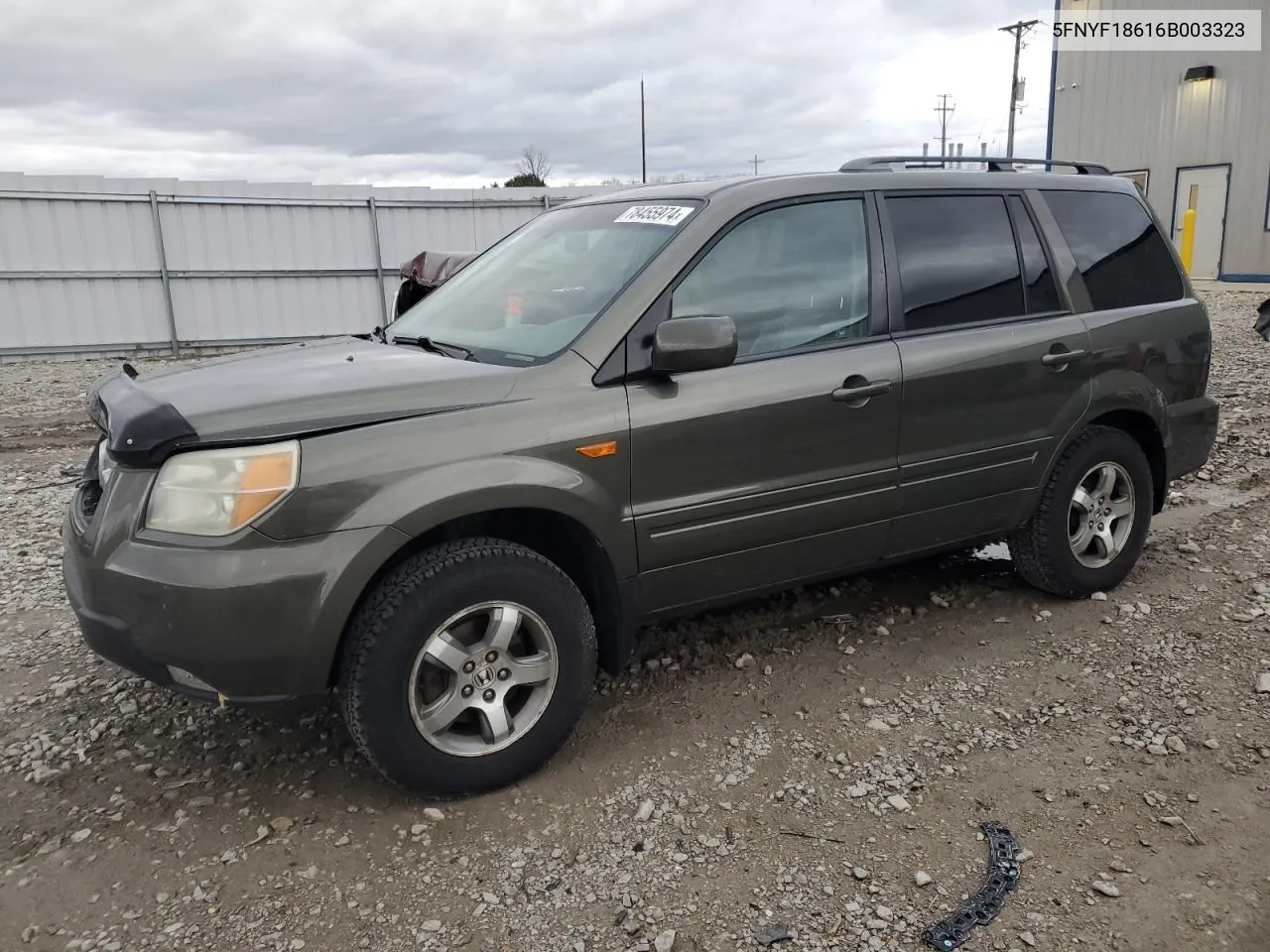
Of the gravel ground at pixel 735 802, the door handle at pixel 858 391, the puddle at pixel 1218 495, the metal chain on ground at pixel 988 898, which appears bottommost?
the metal chain on ground at pixel 988 898

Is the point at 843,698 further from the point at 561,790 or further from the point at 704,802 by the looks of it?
the point at 561,790

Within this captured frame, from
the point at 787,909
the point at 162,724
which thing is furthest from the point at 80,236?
the point at 787,909

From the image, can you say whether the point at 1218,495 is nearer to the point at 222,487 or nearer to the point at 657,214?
the point at 657,214

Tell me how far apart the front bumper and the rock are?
1.33 meters

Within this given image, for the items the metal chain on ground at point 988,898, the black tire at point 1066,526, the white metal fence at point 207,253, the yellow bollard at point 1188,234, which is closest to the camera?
the metal chain on ground at point 988,898

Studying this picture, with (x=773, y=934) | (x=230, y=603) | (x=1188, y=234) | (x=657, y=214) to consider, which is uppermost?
(x=1188, y=234)

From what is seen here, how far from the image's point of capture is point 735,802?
283 cm

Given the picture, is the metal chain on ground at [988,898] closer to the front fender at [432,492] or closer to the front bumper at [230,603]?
the front fender at [432,492]

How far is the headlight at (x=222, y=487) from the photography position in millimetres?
2455

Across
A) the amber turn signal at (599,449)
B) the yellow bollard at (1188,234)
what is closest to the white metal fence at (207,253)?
the amber turn signal at (599,449)

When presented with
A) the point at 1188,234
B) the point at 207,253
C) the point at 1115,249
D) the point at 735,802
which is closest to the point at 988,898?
the point at 735,802

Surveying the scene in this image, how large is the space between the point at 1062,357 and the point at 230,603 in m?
3.25

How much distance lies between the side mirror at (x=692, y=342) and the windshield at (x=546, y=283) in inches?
12.2

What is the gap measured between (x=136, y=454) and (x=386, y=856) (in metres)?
1.30
